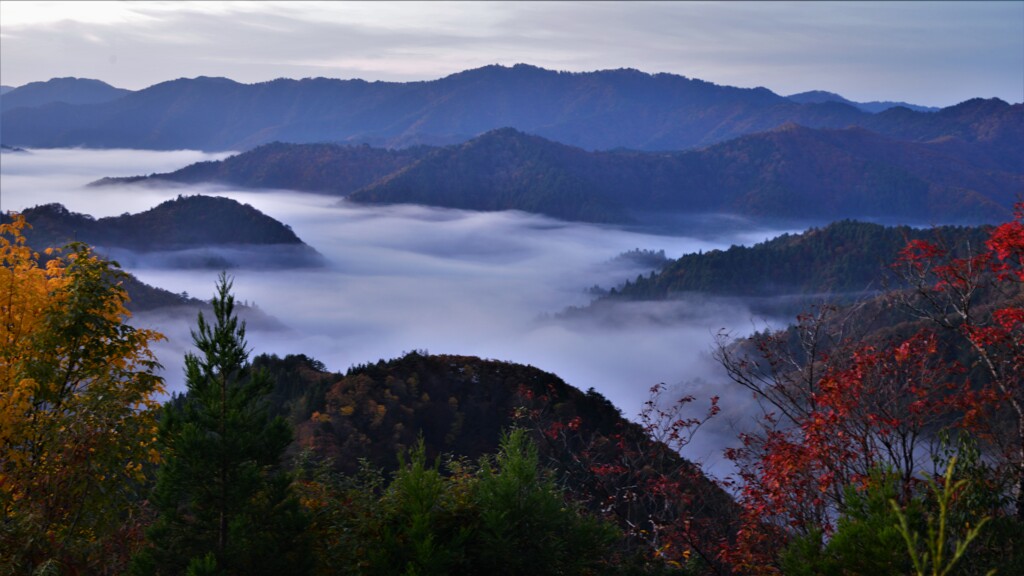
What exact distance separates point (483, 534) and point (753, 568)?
5.17 metres

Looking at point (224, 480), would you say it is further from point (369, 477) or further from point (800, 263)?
point (800, 263)

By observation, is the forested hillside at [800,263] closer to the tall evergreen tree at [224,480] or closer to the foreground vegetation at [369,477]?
the foreground vegetation at [369,477]

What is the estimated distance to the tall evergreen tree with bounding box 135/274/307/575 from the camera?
10484 mm

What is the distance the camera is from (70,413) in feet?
41.8

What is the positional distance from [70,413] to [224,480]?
3790mm

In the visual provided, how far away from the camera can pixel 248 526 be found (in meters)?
10.6

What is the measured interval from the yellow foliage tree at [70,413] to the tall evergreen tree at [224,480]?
4.27 ft

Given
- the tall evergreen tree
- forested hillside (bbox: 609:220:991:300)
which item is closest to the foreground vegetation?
the tall evergreen tree

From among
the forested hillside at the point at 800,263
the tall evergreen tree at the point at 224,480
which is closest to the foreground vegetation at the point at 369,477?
the tall evergreen tree at the point at 224,480

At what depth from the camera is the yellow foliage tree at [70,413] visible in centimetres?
1119

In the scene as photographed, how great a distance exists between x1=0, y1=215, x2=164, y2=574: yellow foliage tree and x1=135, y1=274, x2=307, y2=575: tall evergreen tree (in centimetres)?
130

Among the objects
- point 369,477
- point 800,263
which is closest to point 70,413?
point 369,477

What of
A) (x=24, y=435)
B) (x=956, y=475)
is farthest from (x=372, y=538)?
(x=956, y=475)

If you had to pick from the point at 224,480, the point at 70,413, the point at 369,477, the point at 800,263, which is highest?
the point at 70,413
